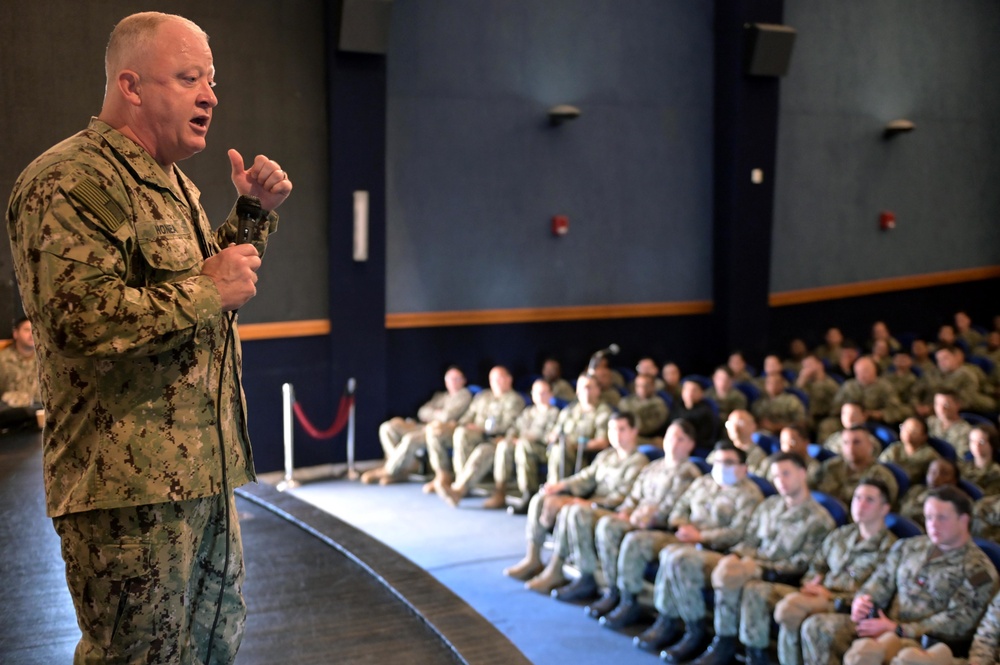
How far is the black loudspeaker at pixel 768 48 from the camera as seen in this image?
28.8 feet

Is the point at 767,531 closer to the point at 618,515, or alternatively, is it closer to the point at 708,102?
the point at 618,515

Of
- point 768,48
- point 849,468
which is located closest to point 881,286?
point 768,48

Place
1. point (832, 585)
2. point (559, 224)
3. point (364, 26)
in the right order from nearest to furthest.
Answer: point (832, 585)
point (364, 26)
point (559, 224)

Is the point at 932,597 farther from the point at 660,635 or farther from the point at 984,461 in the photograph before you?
the point at 984,461

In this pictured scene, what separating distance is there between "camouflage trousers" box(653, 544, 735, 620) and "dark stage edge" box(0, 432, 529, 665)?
169cm

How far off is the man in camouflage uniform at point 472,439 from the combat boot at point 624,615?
209 centimetres

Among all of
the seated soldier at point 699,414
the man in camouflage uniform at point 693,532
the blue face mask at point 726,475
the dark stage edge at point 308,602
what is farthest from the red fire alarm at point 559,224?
the dark stage edge at point 308,602

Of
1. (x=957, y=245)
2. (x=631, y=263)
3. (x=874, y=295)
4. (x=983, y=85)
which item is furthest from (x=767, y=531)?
(x=983, y=85)

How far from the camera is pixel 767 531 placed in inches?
184

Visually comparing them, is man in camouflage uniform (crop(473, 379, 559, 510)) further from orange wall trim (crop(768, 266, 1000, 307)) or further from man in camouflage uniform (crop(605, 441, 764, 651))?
orange wall trim (crop(768, 266, 1000, 307))

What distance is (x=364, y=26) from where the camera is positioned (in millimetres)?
7125

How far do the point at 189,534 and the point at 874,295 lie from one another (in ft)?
33.1

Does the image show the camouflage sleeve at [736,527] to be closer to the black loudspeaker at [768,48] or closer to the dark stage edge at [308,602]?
the dark stage edge at [308,602]

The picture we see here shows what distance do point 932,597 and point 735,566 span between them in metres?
0.78
